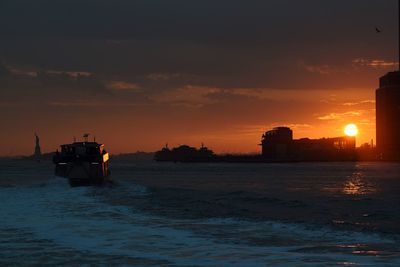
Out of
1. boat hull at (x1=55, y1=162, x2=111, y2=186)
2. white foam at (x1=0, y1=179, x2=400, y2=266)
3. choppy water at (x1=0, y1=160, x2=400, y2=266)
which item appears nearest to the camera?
choppy water at (x1=0, y1=160, x2=400, y2=266)

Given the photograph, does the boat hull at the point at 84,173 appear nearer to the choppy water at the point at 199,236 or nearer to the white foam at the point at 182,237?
the choppy water at the point at 199,236

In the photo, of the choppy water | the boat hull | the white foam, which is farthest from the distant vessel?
the white foam

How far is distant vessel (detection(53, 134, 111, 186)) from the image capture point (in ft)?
246

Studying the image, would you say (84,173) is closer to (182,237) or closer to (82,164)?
(82,164)

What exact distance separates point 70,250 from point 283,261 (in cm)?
758

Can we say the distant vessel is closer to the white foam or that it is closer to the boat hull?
the boat hull

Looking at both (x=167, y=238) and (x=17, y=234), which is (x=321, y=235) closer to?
(x=167, y=238)

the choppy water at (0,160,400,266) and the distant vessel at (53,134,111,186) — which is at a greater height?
the distant vessel at (53,134,111,186)

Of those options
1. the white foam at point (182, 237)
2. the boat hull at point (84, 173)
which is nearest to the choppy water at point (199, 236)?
the white foam at point (182, 237)

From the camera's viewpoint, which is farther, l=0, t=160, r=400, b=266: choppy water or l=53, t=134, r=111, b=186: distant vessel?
l=53, t=134, r=111, b=186: distant vessel

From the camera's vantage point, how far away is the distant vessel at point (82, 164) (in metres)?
75.0

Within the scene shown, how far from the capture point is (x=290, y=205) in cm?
4272

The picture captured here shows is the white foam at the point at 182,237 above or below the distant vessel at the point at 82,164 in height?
below

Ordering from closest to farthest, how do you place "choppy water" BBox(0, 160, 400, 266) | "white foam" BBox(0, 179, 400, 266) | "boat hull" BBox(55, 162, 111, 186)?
1. "choppy water" BBox(0, 160, 400, 266)
2. "white foam" BBox(0, 179, 400, 266)
3. "boat hull" BBox(55, 162, 111, 186)
